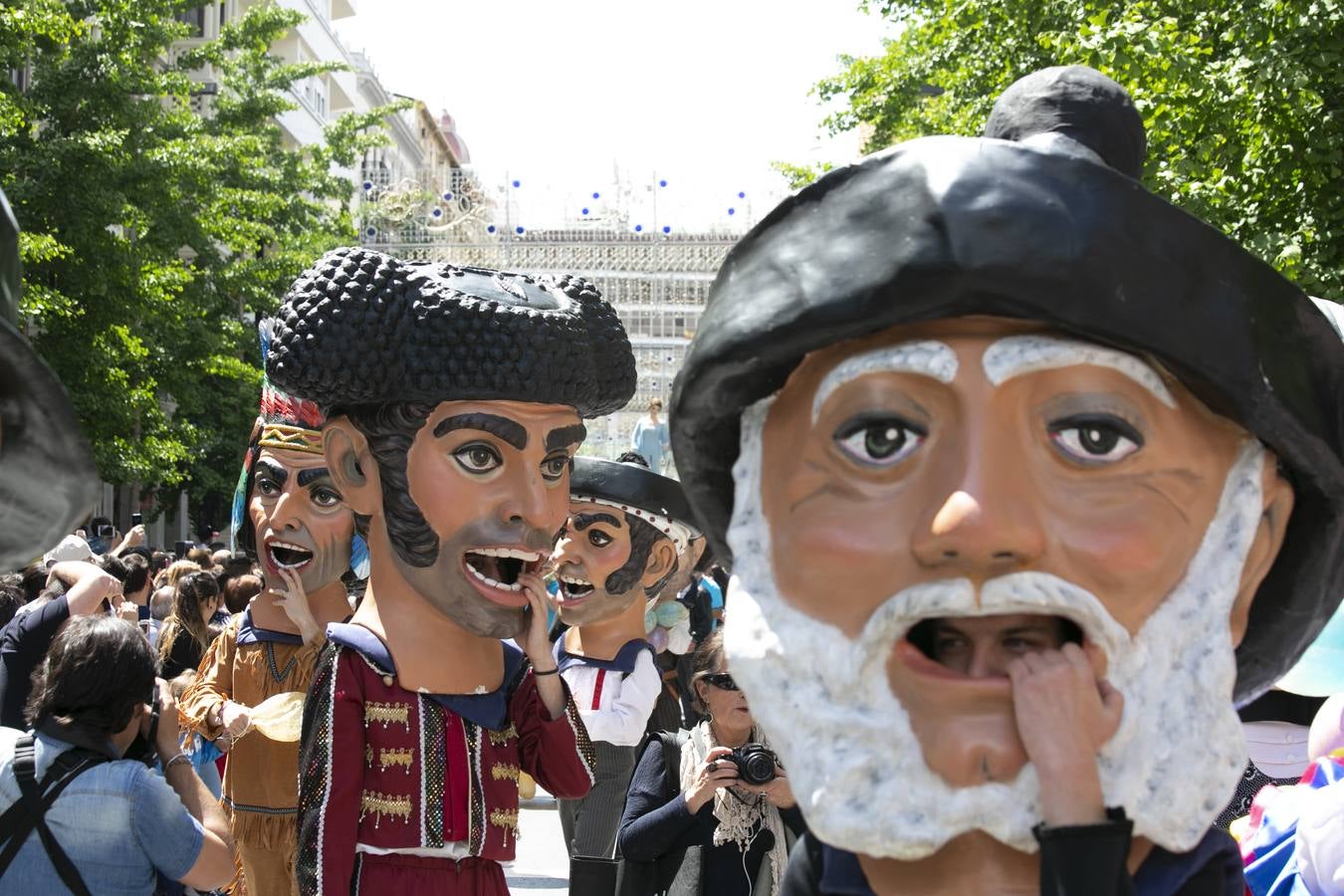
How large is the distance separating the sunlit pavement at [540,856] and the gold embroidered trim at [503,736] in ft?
10.5

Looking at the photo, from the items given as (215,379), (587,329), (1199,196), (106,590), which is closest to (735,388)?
(587,329)

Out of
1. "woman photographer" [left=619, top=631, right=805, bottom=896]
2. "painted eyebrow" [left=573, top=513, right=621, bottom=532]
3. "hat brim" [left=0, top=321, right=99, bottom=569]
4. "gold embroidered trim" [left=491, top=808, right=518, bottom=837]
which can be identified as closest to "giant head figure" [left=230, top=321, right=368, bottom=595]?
"painted eyebrow" [left=573, top=513, right=621, bottom=532]

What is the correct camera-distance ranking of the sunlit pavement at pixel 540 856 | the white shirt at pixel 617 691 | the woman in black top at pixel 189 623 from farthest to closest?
the sunlit pavement at pixel 540 856 → the woman in black top at pixel 189 623 → the white shirt at pixel 617 691

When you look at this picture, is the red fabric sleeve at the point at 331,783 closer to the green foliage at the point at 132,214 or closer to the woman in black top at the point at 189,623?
the woman in black top at the point at 189,623

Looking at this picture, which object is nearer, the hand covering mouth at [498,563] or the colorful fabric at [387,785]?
the colorful fabric at [387,785]

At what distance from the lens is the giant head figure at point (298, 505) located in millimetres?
5195

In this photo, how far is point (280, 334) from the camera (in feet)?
12.7

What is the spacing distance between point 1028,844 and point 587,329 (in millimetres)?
2230

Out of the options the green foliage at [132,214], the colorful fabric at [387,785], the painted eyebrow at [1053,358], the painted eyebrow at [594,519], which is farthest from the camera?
the green foliage at [132,214]

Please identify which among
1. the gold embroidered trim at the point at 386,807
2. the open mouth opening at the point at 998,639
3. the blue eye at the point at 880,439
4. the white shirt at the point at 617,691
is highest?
the blue eye at the point at 880,439

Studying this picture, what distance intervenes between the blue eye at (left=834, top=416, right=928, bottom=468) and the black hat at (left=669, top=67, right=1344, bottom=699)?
0.42 feet

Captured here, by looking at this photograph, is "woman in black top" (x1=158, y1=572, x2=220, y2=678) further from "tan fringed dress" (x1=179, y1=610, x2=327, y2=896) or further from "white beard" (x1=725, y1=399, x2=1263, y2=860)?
"white beard" (x1=725, y1=399, x2=1263, y2=860)

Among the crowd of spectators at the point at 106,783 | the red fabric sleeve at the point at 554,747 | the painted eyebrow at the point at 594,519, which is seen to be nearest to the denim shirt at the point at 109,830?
the crowd of spectators at the point at 106,783

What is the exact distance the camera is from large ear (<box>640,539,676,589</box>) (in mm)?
6488
